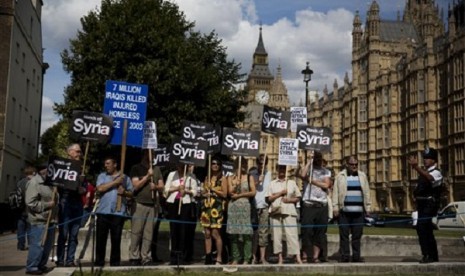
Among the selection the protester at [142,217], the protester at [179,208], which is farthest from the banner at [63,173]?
the protester at [179,208]

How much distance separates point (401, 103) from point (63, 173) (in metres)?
65.2

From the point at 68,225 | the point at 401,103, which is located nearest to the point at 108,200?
the point at 68,225

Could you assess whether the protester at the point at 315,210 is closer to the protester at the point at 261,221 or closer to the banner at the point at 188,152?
the protester at the point at 261,221

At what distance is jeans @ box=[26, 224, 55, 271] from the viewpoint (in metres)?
10.3

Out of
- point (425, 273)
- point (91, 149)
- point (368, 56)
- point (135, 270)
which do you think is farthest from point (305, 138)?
point (368, 56)

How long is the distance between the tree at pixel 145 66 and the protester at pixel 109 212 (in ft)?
57.9

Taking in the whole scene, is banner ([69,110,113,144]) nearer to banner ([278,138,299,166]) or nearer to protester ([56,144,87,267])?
protester ([56,144,87,267])

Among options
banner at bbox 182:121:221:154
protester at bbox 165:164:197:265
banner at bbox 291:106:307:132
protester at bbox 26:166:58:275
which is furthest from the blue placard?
banner at bbox 291:106:307:132

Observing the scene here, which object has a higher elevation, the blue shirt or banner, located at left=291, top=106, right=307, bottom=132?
banner, located at left=291, top=106, right=307, bottom=132

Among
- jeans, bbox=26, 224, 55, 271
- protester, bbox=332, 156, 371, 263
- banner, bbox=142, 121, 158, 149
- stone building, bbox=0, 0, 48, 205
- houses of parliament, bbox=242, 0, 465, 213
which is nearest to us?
jeans, bbox=26, 224, 55, 271

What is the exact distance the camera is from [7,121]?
2825 centimetres

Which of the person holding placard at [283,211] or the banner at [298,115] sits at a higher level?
the banner at [298,115]

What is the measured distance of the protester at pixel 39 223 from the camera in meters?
10.3

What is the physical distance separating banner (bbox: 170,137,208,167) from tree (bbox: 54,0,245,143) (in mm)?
15796
